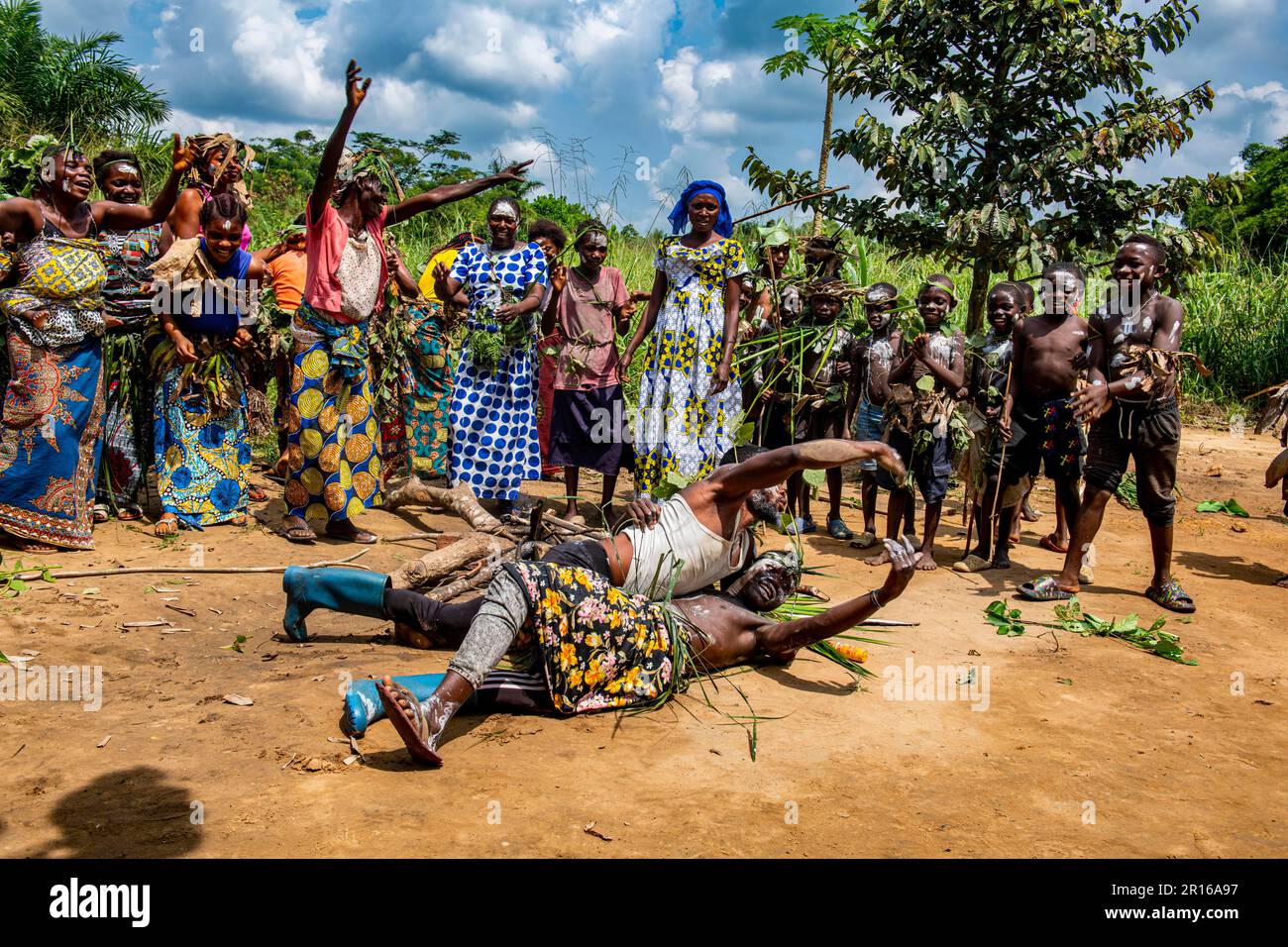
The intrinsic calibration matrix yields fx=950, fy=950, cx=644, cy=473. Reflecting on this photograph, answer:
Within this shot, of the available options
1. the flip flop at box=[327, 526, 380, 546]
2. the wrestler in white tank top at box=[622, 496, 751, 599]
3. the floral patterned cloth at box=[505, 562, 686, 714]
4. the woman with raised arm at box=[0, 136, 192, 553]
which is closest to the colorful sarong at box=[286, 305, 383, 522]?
the flip flop at box=[327, 526, 380, 546]

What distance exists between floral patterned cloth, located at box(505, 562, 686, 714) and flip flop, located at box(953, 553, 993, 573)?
9.57 ft

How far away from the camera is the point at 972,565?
5.92 meters

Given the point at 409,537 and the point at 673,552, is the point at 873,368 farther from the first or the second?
the point at 409,537

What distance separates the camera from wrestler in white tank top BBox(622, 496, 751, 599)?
3.77 meters

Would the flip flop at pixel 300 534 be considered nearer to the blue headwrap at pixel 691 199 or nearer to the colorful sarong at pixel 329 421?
the colorful sarong at pixel 329 421

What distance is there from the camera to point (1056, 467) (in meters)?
5.57

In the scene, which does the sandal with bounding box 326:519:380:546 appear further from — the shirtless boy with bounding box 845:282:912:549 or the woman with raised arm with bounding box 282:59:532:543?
the shirtless boy with bounding box 845:282:912:549

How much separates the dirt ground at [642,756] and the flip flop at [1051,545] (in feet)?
5.21

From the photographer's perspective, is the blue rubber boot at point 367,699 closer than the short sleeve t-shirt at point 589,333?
Yes

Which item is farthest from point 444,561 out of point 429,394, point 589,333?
point 429,394

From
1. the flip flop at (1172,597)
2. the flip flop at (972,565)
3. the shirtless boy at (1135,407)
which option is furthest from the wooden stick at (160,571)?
the flip flop at (1172,597)

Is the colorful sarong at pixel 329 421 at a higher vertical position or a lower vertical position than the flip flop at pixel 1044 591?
higher

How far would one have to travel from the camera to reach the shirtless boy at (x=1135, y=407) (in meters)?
4.98

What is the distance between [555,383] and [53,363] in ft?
9.73
